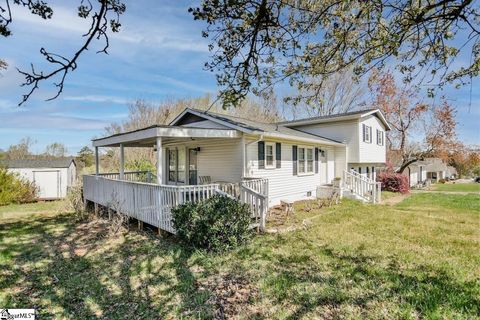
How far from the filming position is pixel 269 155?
38.6 ft

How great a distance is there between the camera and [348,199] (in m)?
14.6

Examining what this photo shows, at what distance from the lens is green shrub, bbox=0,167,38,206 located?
1667cm

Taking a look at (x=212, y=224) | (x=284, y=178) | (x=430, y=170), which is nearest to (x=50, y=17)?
(x=212, y=224)

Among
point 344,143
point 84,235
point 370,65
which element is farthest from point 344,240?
point 344,143

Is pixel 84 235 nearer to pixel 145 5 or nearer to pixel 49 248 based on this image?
pixel 49 248

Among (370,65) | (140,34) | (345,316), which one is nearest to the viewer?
(345,316)

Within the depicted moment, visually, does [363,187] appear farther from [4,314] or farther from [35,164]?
[35,164]

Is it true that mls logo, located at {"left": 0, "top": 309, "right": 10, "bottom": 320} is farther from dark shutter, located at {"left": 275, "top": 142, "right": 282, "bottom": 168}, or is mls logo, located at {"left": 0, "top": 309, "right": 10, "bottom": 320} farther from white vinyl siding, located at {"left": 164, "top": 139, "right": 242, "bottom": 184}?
dark shutter, located at {"left": 275, "top": 142, "right": 282, "bottom": 168}

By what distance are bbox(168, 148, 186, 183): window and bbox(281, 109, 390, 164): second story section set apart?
26.4 feet

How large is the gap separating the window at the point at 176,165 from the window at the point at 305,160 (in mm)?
5616

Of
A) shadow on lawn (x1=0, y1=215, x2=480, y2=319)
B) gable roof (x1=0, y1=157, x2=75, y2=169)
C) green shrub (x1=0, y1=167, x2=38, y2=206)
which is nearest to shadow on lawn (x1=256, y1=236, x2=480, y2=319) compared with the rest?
shadow on lawn (x1=0, y1=215, x2=480, y2=319)

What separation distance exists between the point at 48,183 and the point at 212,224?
19853 millimetres

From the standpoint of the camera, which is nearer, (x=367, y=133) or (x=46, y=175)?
(x=367, y=133)

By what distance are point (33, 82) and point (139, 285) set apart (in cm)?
352
